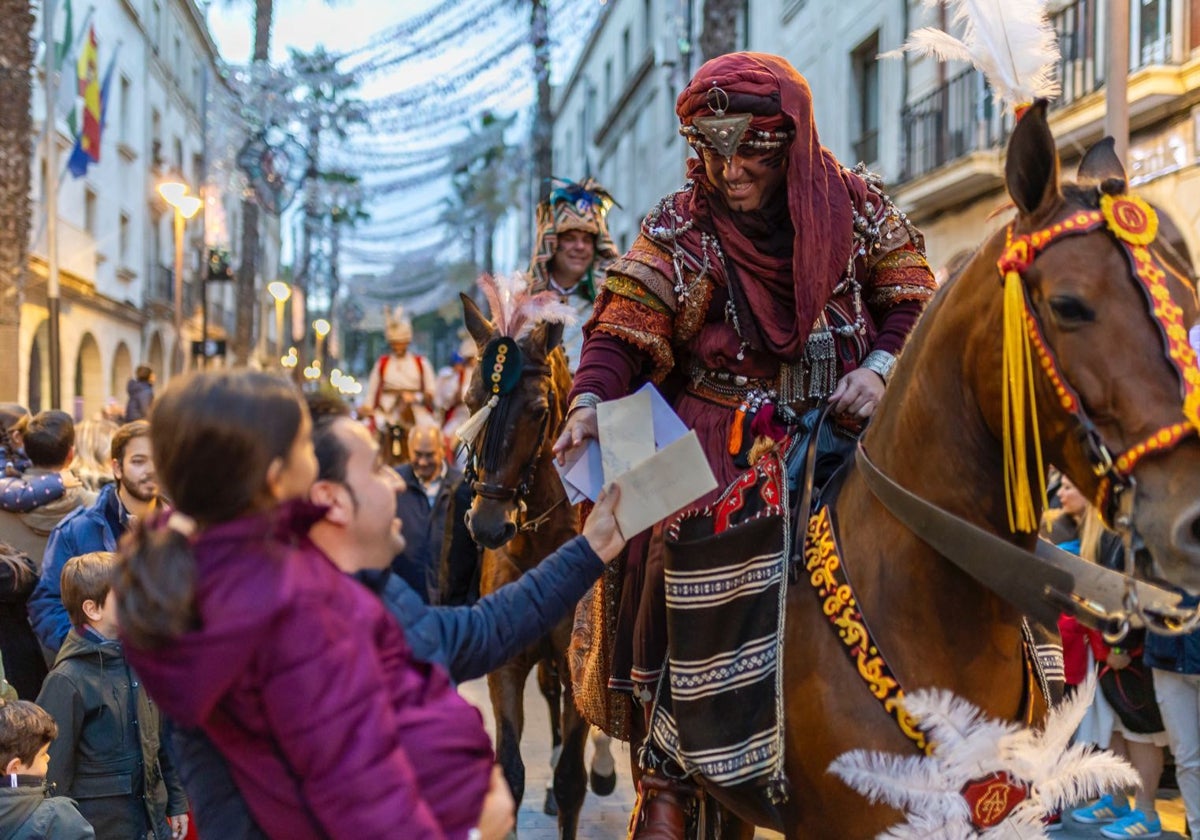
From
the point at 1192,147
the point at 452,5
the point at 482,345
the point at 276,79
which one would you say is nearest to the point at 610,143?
the point at 276,79

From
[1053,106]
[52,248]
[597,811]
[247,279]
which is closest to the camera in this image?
[597,811]

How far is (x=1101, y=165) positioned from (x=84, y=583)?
11.4ft

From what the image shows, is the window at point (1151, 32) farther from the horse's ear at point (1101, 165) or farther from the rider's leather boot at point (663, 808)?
the rider's leather boot at point (663, 808)

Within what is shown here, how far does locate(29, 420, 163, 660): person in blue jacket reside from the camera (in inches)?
193

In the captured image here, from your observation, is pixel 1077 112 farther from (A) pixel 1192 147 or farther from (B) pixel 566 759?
(B) pixel 566 759

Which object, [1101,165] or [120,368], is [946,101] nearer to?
[1101,165]

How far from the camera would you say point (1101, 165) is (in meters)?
2.64

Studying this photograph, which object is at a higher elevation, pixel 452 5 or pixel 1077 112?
pixel 452 5

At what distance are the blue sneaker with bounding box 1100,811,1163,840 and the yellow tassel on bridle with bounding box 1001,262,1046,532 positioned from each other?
14.9 feet

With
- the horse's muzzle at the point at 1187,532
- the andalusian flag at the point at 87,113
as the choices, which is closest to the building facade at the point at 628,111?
the andalusian flag at the point at 87,113

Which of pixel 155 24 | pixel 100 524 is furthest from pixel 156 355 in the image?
pixel 100 524

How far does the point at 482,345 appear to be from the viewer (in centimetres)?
580

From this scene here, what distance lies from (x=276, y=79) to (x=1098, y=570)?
864 inches

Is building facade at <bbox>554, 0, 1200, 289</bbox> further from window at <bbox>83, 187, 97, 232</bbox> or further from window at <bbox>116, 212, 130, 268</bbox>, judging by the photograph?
window at <bbox>116, 212, 130, 268</bbox>
